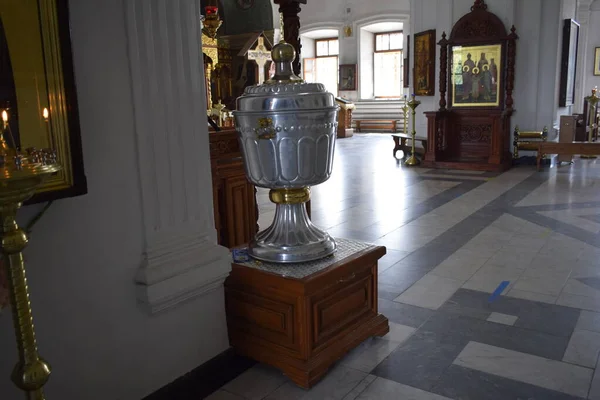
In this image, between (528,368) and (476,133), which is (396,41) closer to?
(476,133)

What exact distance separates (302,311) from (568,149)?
7.95m

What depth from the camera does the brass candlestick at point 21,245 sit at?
1268 mm

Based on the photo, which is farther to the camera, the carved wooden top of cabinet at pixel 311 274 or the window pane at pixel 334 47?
the window pane at pixel 334 47

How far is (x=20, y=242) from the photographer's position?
4.37 feet

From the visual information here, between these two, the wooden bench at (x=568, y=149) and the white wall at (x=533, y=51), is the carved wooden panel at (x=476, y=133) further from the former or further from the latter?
the wooden bench at (x=568, y=149)

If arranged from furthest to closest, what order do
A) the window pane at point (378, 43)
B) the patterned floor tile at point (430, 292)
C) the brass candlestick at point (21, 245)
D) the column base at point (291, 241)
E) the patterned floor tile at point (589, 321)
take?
the window pane at point (378, 43) → the patterned floor tile at point (430, 292) → the patterned floor tile at point (589, 321) → the column base at point (291, 241) → the brass candlestick at point (21, 245)

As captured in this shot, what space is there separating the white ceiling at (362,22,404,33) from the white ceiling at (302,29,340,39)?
1.33 m

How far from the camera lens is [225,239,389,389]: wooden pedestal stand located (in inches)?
96.1

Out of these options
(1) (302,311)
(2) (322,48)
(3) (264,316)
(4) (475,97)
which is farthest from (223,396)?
(2) (322,48)

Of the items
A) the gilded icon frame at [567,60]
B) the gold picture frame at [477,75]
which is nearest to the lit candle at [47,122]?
the gold picture frame at [477,75]

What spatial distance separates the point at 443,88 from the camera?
10164 millimetres

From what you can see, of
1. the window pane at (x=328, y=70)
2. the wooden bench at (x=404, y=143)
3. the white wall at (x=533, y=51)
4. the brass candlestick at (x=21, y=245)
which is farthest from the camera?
the window pane at (x=328, y=70)

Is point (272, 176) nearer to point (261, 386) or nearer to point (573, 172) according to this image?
point (261, 386)

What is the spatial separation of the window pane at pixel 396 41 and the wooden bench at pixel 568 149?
10802 mm
